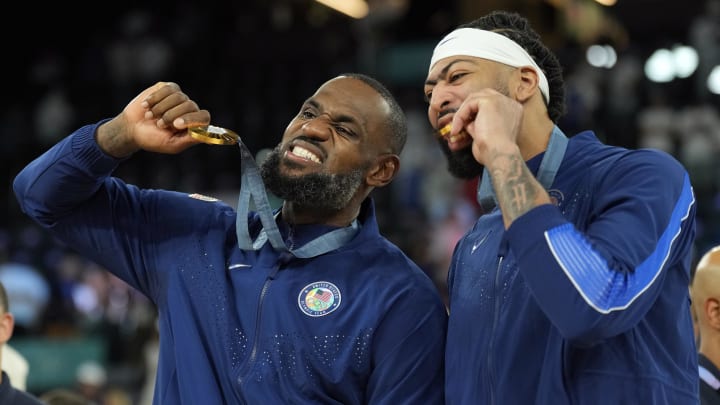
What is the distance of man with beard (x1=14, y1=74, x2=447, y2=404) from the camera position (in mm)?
3387

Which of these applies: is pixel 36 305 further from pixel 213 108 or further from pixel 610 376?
pixel 610 376

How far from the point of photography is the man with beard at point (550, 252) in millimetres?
2633

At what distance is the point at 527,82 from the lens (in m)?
3.32

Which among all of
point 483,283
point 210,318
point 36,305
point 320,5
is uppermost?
point 483,283

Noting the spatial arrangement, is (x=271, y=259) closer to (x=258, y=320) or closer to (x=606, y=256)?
(x=258, y=320)

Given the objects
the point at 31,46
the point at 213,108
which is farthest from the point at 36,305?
the point at 31,46

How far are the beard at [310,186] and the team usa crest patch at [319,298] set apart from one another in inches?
11.8

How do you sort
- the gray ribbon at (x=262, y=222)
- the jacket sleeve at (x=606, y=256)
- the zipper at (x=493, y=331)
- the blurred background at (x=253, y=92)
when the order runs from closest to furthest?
the jacket sleeve at (x=606, y=256), the zipper at (x=493, y=331), the gray ribbon at (x=262, y=222), the blurred background at (x=253, y=92)

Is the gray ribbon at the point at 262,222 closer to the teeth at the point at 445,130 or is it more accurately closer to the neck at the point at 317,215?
the neck at the point at 317,215

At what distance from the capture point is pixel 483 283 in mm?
3180

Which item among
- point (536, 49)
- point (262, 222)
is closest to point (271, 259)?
point (262, 222)

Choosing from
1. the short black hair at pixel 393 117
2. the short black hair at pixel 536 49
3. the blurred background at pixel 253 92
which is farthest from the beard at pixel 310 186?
the blurred background at pixel 253 92

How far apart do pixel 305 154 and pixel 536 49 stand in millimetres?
847

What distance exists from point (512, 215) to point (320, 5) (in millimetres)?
15227
